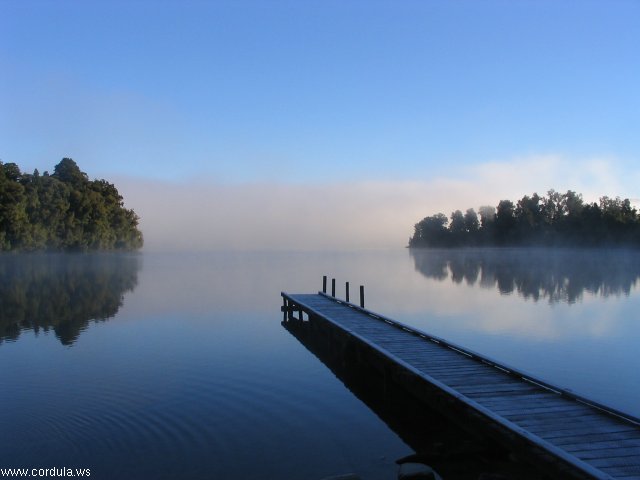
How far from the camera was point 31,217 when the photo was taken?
64188 mm

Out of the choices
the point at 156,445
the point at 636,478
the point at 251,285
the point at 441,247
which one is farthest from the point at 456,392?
the point at 441,247

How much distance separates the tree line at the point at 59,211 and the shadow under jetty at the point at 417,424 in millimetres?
54544

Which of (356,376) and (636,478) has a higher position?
(636,478)

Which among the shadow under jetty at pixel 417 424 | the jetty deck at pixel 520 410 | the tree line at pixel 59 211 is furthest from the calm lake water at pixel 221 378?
the tree line at pixel 59 211

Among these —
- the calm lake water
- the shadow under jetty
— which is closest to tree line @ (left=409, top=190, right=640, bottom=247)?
the calm lake water

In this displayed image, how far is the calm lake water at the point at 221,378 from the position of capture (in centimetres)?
791

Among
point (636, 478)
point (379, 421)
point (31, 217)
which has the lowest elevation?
point (379, 421)

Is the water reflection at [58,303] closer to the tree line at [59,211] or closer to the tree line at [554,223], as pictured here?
the tree line at [59,211]

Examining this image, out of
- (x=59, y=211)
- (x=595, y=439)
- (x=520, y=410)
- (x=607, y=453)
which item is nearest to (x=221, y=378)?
(x=520, y=410)

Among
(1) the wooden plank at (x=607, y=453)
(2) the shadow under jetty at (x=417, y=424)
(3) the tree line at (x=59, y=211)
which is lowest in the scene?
(2) the shadow under jetty at (x=417, y=424)

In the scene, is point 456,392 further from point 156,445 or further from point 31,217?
point 31,217

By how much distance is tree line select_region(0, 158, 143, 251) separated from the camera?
59.8 meters

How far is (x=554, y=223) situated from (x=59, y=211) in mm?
87008

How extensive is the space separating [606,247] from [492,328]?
286 feet
